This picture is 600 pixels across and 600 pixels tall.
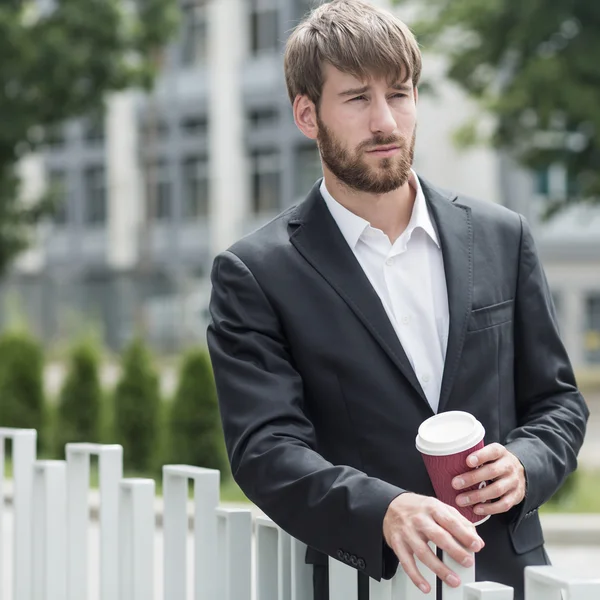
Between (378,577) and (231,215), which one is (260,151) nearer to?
(231,215)

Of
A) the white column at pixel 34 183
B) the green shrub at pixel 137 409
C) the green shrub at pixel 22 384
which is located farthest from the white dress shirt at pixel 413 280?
the white column at pixel 34 183

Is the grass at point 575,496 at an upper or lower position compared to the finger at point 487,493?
upper

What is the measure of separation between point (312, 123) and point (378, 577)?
2.55 ft

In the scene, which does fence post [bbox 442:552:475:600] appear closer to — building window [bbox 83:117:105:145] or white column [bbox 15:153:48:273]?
building window [bbox 83:117:105:145]

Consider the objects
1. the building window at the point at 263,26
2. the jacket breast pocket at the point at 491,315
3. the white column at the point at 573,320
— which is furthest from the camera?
the building window at the point at 263,26

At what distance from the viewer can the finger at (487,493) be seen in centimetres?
195

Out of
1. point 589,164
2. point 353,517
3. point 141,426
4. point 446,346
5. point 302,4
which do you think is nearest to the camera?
point 353,517

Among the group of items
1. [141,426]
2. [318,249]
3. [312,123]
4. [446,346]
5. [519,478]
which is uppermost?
[141,426]

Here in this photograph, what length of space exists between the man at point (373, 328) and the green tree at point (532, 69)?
1502 cm

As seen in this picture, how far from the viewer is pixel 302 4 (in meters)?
35.7

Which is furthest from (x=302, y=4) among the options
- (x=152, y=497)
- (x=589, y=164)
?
(x=152, y=497)

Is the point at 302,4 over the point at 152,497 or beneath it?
over

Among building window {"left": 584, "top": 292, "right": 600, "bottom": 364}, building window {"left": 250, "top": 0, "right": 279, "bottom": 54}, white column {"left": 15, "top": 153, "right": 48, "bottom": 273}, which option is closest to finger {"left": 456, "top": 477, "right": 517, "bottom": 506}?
building window {"left": 584, "top": 292, "right": 600, "bottom": 364}

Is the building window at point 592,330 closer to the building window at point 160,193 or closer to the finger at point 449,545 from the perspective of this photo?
the building window at point 160,193
